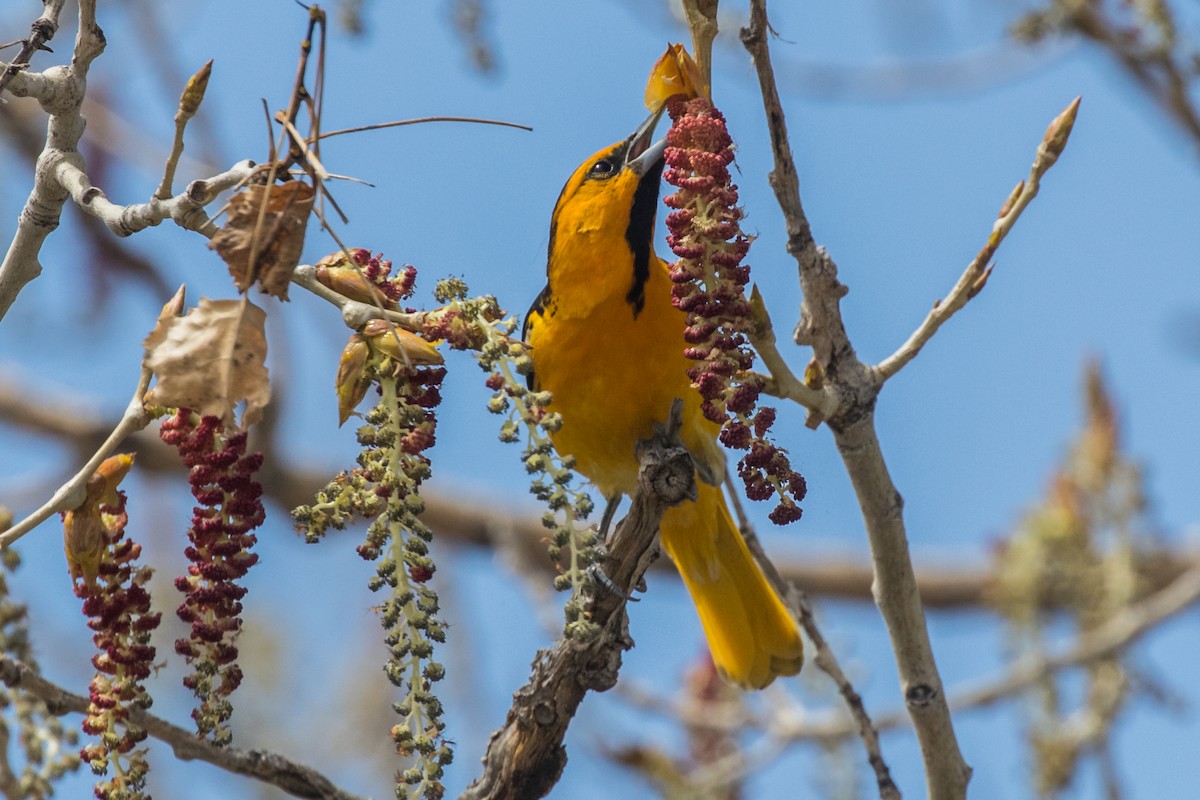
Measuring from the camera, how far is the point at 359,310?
5.54 ft

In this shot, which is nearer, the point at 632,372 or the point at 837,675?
the point at 837,675

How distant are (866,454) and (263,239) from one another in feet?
4.05

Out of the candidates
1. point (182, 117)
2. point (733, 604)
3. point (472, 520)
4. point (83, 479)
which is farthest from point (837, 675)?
point (472, 520)

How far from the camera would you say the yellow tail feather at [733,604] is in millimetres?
4090

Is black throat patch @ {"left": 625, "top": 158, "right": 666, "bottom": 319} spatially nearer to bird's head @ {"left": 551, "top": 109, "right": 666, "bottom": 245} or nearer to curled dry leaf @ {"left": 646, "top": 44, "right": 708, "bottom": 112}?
bird's head @ {"left": 551, "top": 109, "right": 666, "bottom": 245}

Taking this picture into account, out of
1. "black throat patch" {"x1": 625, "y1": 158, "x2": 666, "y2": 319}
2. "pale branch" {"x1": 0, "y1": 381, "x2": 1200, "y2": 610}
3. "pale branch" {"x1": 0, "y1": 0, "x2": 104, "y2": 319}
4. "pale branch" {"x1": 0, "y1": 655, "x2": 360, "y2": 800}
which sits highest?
"pale branch" {"x1": 0, "y1": 381, "x2": 1200, "y2": 610}

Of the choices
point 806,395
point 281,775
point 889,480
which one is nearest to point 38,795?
point 281,775

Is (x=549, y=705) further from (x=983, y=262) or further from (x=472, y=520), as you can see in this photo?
(x=472, y=520)

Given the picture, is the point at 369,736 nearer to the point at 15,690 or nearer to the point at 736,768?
the point at 736,768

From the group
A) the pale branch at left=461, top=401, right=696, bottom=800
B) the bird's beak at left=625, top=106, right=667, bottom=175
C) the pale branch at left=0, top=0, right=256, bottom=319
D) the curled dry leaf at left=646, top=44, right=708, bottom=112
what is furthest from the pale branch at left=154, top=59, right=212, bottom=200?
the bird's beak at left=625, top=106, right=667, bottom=175

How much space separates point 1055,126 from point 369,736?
15.9 feet

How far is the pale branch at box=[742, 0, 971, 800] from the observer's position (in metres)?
2.06

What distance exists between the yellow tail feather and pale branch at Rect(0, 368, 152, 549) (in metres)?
2.40

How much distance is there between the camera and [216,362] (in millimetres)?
1549
